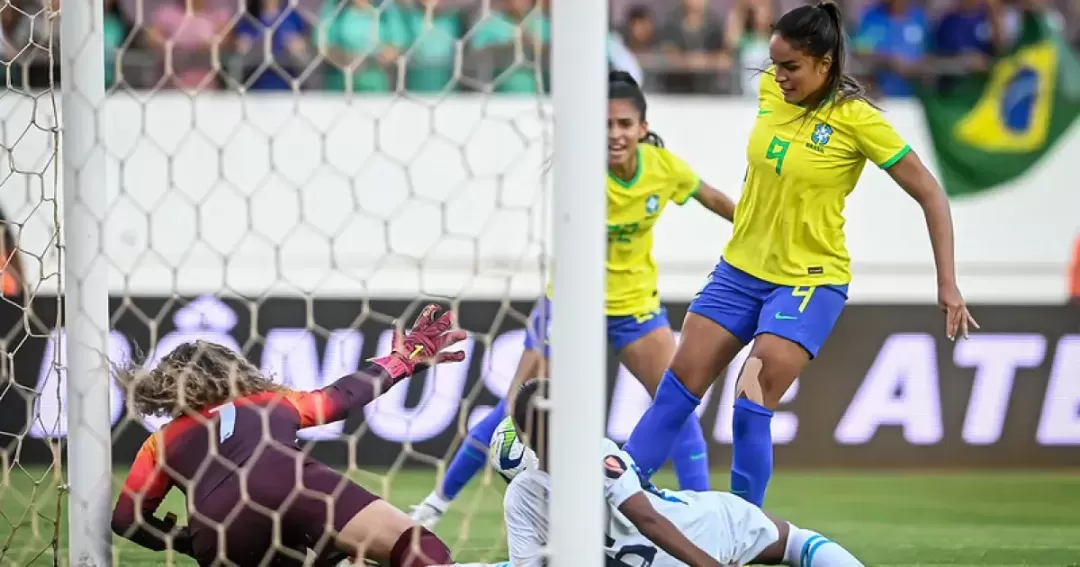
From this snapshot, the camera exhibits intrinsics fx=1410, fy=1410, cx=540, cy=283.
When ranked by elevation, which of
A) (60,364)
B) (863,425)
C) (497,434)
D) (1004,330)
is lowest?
(863,425)

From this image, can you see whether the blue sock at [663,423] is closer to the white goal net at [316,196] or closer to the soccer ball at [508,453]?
the soccer ball at [508,453]

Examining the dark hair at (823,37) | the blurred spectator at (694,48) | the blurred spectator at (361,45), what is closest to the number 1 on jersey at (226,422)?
the dark hair at (823,37)

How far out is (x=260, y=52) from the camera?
7645mm

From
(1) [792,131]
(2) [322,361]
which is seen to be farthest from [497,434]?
(2) [322,361]

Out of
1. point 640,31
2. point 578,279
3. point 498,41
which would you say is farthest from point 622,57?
point 578,279

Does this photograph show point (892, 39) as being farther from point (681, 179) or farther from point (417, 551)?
point (417, 551)

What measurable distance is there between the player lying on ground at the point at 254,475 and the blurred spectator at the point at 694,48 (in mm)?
4982

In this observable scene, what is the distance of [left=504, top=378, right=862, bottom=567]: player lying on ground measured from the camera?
130 inches

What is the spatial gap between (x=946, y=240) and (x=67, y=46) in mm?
2326

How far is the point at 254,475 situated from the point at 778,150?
180 cm

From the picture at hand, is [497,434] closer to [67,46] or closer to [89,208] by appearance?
[89,208]

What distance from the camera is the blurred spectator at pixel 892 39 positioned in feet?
26.8

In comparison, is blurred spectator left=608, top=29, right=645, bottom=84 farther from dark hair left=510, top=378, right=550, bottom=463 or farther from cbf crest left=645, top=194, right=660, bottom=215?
dark hair left=510, top=378, right=550, bottom=463

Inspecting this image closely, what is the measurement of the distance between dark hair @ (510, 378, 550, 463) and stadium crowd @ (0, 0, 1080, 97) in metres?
3.72
